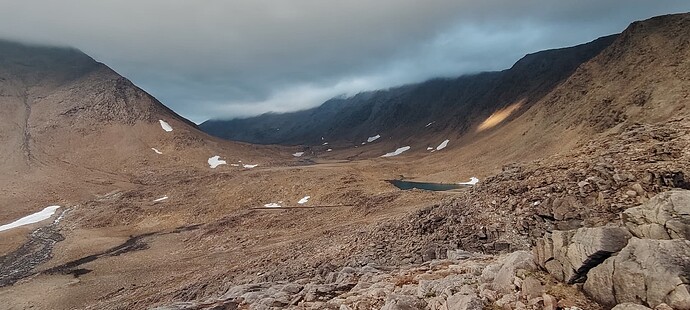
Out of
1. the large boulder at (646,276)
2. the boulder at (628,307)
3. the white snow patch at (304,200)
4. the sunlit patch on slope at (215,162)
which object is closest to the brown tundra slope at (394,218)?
the large boulder at (646,276)

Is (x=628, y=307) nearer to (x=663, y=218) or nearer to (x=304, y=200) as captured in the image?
(x=663, y=218)

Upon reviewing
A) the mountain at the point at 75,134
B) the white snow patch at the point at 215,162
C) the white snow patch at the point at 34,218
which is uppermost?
the mountain at the point at 75,134

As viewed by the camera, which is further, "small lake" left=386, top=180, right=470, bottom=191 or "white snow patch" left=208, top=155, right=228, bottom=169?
"white snow patch" left=208, top=155, right=228, bottom=169

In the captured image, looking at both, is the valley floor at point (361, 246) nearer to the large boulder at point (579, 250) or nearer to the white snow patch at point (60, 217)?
the large boulder at point (579, 250)

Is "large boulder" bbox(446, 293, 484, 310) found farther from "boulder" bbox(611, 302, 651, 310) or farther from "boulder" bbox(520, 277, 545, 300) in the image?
"boulder" bbox(611, 302, 651, 310)

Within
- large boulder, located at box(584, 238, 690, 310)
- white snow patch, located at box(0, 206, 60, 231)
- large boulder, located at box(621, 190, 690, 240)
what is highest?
large boulder, located at box(621, 190, 690, 240)

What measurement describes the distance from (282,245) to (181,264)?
10.6 meters

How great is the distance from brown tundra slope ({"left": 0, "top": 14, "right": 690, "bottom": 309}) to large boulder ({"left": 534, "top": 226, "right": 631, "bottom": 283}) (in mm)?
39

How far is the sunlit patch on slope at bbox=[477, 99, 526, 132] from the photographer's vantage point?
5684 inches

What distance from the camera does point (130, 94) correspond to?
161m

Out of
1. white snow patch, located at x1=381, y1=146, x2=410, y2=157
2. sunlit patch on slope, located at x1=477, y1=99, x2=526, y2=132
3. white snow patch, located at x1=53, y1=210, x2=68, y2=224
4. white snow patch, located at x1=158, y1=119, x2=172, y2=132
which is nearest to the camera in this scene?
white snow patch, located at x1=53, y1=210, x2=68, y2=224

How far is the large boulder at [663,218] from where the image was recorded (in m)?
11.1

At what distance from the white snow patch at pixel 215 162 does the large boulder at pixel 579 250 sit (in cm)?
12210

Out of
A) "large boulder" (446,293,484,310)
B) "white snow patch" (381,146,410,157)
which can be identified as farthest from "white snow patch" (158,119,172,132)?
"large boulder" (446,293,484,310)
